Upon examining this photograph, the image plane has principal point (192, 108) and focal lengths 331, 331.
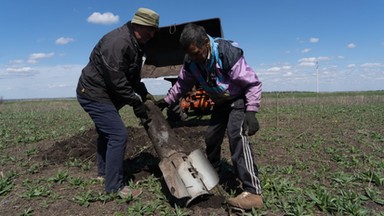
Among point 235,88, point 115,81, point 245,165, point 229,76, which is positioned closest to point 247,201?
point 245,165

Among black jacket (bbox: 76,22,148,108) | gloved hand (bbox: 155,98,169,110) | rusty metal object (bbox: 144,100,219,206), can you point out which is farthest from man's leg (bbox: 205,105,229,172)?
black jacket (bbox: 76,22,148,108)

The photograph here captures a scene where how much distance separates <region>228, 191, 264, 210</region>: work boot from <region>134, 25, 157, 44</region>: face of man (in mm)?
1995

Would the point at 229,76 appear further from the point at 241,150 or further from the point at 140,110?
the point at 140,110

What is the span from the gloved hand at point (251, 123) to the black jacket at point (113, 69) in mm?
1250

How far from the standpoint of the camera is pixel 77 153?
573 centimetres

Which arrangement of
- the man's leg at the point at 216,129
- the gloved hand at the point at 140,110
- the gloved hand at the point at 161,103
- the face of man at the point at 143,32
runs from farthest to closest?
the gloved hand at the point at 161,103 → the man's leg at the point at 216,129 → the gloved hand at the point at 140,110 → the face of man at the point at 143,32

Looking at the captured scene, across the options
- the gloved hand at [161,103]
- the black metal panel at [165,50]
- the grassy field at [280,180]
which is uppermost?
the black metal panel at [165,50]

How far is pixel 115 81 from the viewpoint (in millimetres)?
3494

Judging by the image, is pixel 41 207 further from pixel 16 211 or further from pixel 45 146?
pixel 45 146

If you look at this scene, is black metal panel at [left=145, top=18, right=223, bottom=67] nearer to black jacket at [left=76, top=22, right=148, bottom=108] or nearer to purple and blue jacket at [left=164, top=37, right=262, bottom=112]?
black jacket at [left=76, top=22, right=148, bottom=108]

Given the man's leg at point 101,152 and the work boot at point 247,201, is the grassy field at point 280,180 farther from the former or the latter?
the man's leg at point 101,152

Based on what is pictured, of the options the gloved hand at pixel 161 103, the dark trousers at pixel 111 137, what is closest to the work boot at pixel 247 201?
the dark trousers at pixel 111 137

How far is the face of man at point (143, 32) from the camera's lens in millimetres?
3662

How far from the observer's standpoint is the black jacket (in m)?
3.49
